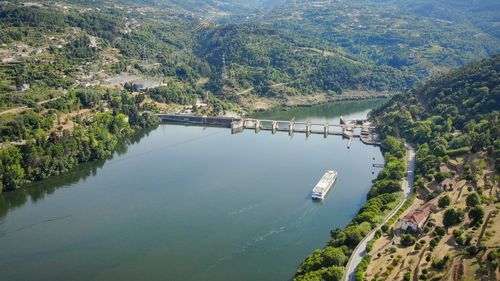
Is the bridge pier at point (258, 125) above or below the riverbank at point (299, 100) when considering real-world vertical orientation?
below

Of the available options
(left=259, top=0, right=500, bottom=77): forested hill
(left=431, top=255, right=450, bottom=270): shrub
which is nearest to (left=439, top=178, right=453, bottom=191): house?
(left=431, top=255, right=450, bottom=270): shrub

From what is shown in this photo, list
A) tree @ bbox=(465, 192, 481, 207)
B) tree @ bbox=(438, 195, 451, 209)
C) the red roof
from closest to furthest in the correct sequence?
the red roof
tree @ bbox=(465, 192, 481, 207)
tree @ bbox=(438, 195, 451, 209)

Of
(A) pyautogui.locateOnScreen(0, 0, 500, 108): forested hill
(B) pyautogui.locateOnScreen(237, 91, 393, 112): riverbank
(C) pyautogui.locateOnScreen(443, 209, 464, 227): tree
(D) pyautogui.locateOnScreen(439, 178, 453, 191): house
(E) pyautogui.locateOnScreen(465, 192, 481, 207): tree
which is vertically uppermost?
(A) pyautogui.locateOnScreen(0, 0, 500, 108): forested hill

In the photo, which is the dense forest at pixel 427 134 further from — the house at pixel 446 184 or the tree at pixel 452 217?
the tree at pixel 452 217

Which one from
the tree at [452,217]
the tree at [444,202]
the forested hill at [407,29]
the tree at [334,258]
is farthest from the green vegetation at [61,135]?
the forested hill at [407,29]

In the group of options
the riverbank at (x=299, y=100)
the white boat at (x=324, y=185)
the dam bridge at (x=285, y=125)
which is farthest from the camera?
the riverbank at (x=299, y=100)

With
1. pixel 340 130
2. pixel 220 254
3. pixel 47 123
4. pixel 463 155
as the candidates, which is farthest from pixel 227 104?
pixel 220 254

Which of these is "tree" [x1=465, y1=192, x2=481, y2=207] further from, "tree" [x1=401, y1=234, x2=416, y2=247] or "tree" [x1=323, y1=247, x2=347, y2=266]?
"tree" [x1=323, y1=247, x2=347, y2=266]
